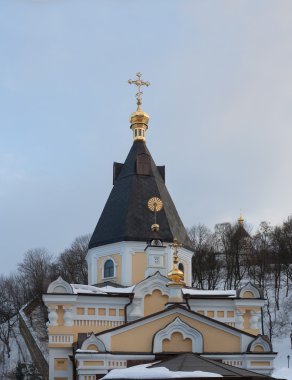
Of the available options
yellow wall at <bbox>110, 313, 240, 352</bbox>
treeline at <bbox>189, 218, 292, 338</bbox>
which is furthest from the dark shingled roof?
treeline at <bbox>189, 218, 292, 338</bbox>

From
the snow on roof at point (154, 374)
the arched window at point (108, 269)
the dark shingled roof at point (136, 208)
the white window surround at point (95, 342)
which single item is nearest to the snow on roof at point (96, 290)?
the arched window at point (108, 269)

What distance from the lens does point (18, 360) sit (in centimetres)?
4225

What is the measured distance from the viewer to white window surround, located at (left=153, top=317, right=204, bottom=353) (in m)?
20.0

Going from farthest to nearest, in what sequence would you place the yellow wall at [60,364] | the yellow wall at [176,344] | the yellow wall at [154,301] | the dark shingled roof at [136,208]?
the dark shingled roof at [136,208] → the yellow wall at [154,301] → the yellow wall at [60,364] → the yellow wall at [176,344]

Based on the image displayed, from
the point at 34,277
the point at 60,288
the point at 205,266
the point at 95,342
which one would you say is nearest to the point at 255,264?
the point at 205,266

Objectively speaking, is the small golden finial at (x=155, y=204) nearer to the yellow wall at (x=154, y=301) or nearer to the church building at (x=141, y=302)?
the church building at (x=141, y=302)

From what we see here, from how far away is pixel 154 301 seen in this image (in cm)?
2411

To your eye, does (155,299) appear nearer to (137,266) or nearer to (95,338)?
(137,266)

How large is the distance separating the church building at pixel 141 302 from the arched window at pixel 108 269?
4 cm

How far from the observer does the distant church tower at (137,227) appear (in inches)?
999

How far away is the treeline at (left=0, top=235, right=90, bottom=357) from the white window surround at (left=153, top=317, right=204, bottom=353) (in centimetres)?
2778

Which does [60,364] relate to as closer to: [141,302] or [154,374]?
[141,302]

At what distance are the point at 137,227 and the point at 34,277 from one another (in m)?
28.2

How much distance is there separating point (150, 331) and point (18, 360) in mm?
24279
